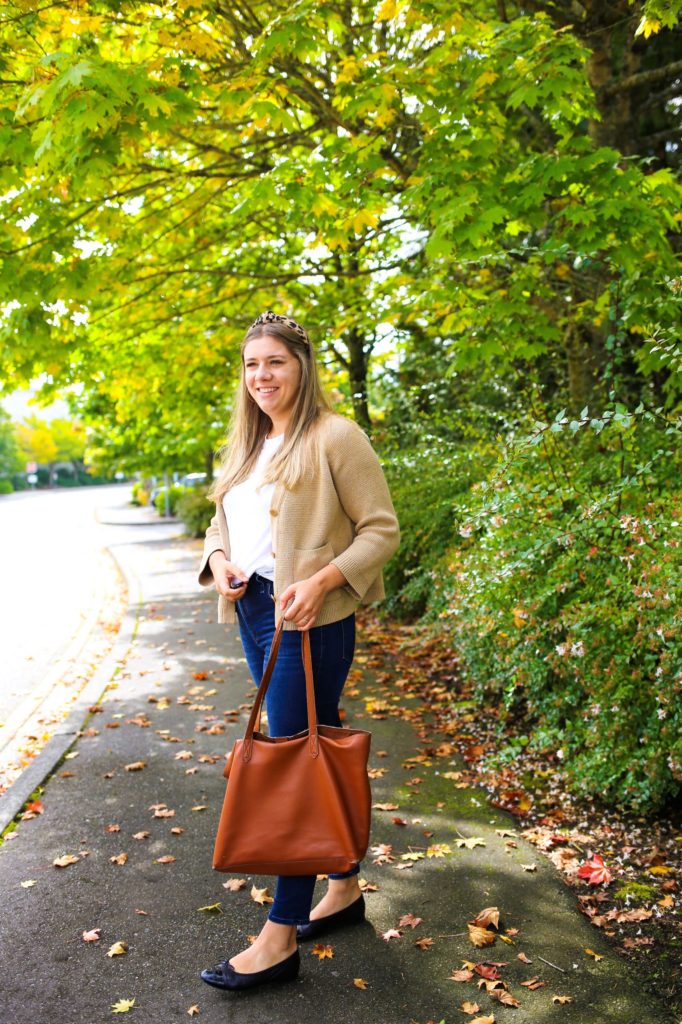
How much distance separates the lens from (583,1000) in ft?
9.09

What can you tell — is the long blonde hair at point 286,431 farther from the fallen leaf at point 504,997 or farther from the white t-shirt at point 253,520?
the fallen leaf at point 504,997

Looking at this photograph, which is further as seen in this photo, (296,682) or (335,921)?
(335,921)

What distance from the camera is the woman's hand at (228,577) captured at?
2.96m

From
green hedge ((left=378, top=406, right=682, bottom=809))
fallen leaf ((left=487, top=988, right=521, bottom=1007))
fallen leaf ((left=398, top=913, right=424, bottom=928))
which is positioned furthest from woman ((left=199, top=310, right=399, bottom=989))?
green hedge ((left=378, top=406, right=682, bottom=809))

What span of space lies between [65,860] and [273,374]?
2445 millimetres

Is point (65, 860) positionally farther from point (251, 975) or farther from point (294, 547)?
point (294, 547)

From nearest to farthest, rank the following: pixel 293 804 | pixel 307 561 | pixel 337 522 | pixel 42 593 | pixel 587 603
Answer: pixel 293 804, pixel 307 561, pixel 337 522, pixel 587 603, pixel 42 593

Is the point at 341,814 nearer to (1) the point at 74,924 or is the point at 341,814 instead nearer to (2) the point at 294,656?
(2) the point at 294,656

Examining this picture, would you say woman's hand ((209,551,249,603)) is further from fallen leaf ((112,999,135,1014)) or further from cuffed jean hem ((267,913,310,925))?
fallen leaf ((112,999,135,1014))

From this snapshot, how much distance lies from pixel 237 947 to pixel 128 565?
1439 centimetres

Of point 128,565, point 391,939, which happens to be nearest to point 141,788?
point 391,939

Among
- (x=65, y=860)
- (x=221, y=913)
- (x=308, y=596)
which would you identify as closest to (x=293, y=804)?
(x=308, y=596)

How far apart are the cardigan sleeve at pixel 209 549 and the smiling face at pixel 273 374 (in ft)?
1.53

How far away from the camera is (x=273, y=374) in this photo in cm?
300
